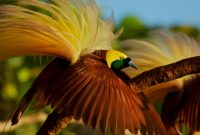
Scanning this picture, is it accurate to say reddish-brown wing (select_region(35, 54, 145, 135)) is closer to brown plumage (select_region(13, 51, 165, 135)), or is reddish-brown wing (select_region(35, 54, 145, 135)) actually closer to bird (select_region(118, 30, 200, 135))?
brown plumage (select_region(13, 51, 165, 135))

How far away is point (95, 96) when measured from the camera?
92 centimetres

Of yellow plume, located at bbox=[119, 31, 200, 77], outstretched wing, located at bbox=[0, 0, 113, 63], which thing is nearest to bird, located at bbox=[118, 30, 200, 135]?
yellow plume, located at bbox=[119, 31, 200, 77]

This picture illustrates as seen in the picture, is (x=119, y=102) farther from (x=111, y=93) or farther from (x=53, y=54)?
(x=53, y=54)

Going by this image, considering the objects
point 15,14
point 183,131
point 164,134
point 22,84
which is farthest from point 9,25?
point 22,84

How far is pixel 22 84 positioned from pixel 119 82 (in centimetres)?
168

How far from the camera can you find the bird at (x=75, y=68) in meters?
0.91

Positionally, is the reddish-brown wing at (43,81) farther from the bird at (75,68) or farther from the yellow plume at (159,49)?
the yellow plume at (159,49)

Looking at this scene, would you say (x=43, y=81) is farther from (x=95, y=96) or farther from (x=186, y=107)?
(x=186, y=107)

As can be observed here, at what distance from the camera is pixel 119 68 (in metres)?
1.02

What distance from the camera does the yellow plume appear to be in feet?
3.91

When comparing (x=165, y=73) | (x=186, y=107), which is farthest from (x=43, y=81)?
(x=186, y=107)

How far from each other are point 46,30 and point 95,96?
13 cm

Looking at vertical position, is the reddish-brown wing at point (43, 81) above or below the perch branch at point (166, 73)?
below

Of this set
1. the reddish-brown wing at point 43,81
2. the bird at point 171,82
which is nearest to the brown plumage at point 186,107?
the bird at point 171,82
